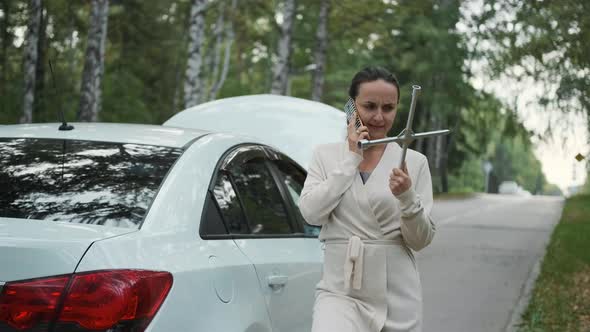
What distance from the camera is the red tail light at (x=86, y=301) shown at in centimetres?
296

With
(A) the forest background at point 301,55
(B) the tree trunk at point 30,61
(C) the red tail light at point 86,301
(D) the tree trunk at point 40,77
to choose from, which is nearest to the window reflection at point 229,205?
(A) the forest background at point 301,55

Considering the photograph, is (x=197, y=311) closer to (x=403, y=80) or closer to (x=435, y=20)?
(x=435, y=20)

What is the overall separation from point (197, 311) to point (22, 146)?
50.5 inches

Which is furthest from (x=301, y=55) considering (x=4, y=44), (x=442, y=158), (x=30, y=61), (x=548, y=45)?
(x=548, y=45)

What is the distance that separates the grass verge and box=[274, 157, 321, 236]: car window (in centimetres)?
441

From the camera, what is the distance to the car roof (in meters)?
4.23

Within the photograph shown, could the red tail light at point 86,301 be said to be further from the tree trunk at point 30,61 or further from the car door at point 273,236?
the tree trunk at point 30,61

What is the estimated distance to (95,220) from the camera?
3445mm

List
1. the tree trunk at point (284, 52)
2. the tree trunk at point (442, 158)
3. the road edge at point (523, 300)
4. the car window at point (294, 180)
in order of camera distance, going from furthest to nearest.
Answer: the tree trunk at point (442, 158), the tree trunk at point (284, 52), the road edge at point (523, 300), the car window at point (294, 180)

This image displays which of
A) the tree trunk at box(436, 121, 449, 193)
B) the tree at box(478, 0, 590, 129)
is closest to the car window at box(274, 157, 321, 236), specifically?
the tree at box(478, 0, 590, 129)

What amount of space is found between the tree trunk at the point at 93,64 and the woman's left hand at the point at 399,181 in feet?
59.7

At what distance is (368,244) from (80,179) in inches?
45.9

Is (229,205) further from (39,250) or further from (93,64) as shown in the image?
(93,64)

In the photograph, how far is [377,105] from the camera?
12.2 feet
